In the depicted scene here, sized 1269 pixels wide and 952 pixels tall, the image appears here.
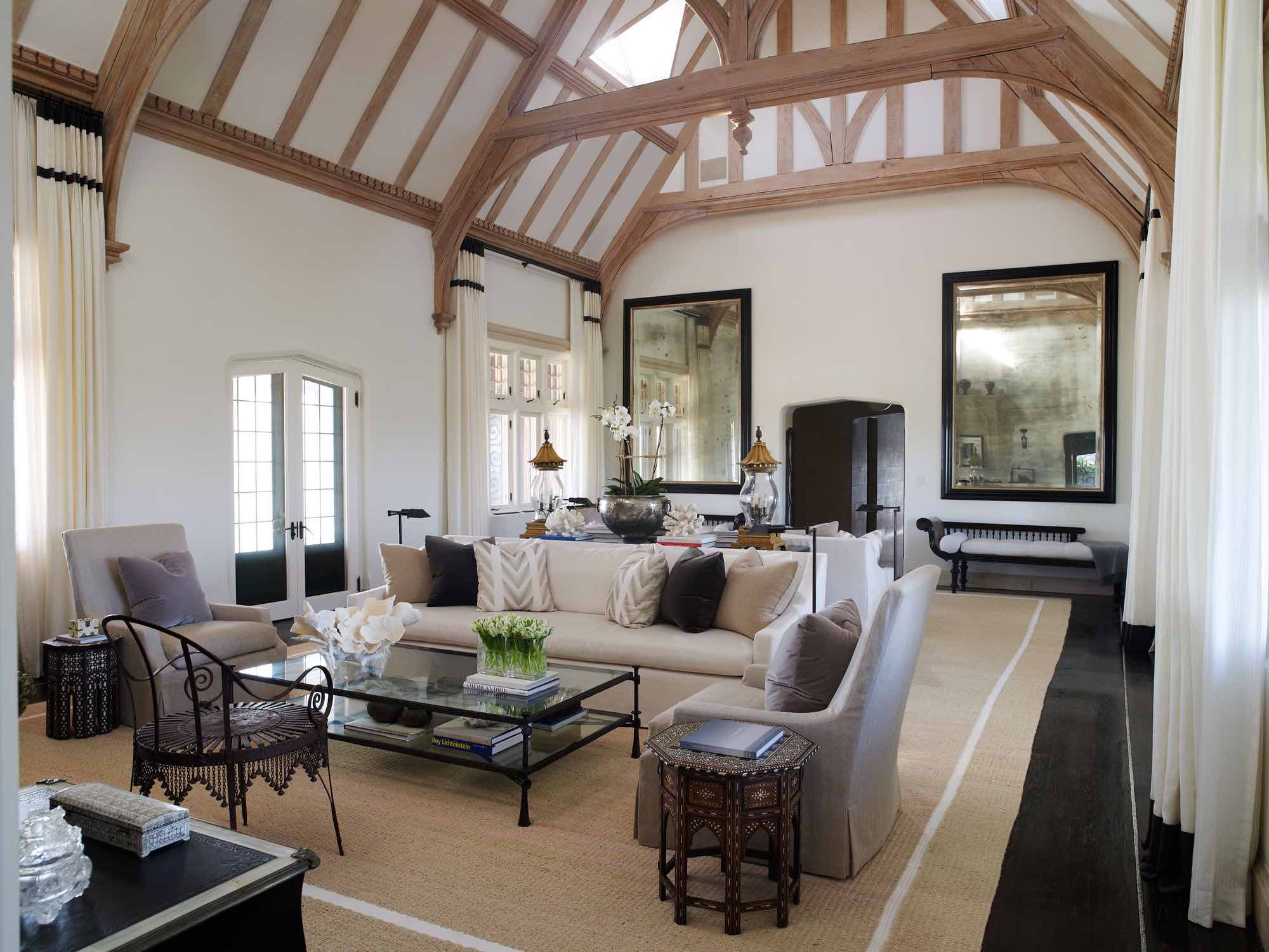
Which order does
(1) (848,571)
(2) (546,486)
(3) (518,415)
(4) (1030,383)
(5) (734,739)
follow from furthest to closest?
1. (3) (518,415)
2. (4) (1030,383)
3. (2) (546,486)
4. (1) (848,571)
5. (5) (734,739)

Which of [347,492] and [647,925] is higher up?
[347,492]

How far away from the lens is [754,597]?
4.69 meters

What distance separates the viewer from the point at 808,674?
10.2 ft

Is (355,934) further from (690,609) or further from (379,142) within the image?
(379,142)

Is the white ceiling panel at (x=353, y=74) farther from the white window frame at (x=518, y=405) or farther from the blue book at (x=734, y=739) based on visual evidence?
the blue book at (x=734, y=739)

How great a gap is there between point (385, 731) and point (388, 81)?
19.0ft

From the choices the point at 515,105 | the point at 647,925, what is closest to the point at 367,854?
the point at 647,925

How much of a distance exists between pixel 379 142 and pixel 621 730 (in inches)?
228

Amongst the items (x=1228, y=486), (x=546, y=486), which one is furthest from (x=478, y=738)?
(x=546, y=486)

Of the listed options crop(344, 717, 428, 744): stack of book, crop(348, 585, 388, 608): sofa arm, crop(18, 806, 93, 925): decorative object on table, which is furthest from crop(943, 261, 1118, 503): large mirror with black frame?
crop(18, 806, 93, 925): decorative object on table

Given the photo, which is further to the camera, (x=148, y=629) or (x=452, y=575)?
(x=452, y=575)

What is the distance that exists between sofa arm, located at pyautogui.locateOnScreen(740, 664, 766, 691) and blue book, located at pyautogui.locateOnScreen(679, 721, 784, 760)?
817 mm

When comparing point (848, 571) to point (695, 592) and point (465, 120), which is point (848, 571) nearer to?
point (695, 592)

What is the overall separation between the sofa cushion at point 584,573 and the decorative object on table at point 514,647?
149cm
